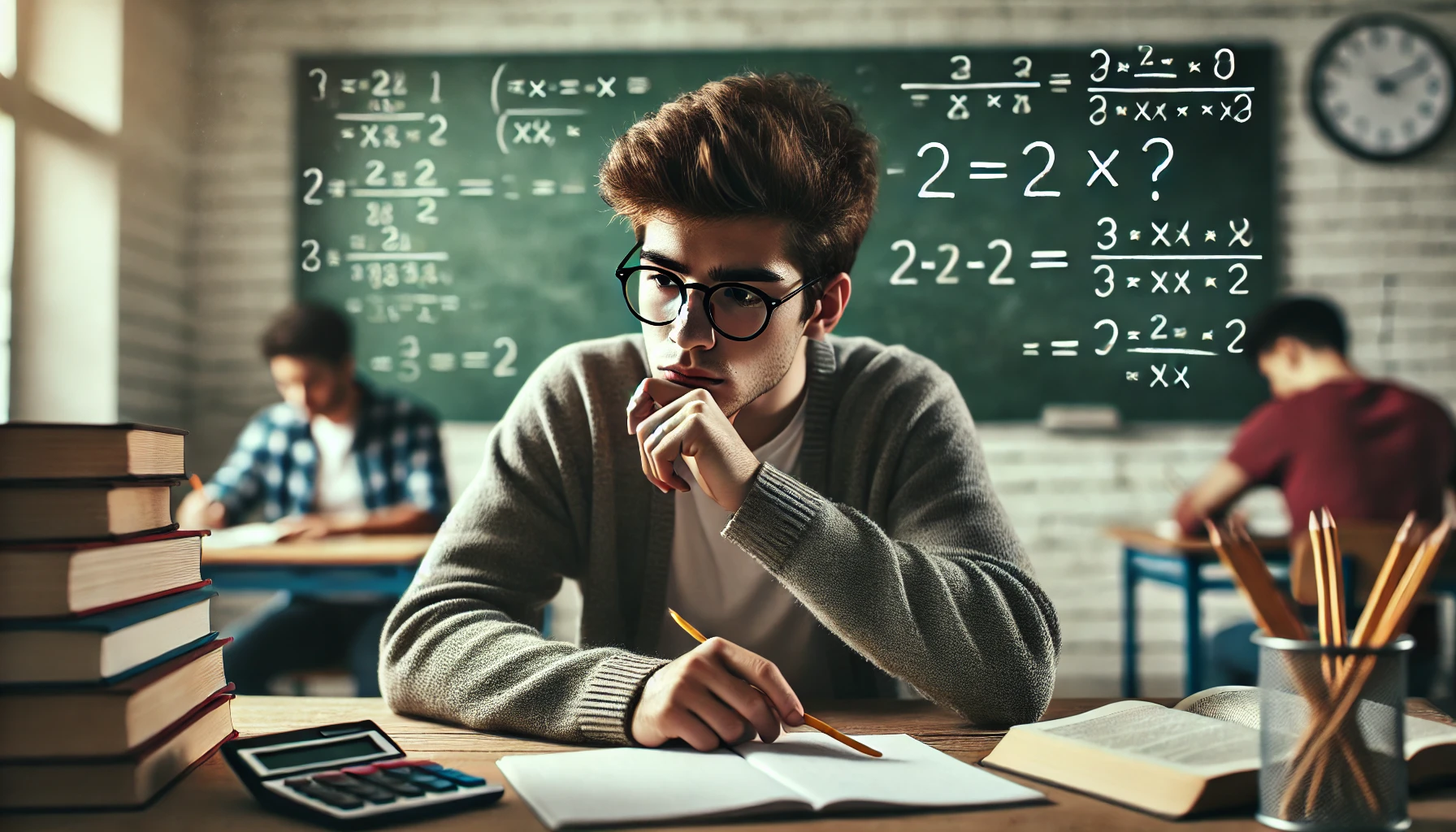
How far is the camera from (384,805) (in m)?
0.65

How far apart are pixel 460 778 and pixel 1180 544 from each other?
8.60 feet

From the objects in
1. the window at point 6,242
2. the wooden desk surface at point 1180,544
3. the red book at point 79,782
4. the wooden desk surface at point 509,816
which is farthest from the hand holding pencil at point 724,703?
the window at point 6,242

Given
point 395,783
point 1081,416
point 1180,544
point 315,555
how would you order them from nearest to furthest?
point 395,783 → point 315,555 → point 1180,544 → point 1081,416

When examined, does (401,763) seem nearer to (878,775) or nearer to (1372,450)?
(878,775)

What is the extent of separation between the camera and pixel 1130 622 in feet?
12.0

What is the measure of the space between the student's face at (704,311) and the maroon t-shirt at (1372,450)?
2.17 m

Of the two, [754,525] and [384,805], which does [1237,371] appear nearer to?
[754,525]

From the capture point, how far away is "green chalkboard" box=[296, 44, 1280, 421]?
1.47 metres

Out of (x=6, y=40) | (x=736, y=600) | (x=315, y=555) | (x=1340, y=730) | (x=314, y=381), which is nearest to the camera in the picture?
(x=1340, y=730)

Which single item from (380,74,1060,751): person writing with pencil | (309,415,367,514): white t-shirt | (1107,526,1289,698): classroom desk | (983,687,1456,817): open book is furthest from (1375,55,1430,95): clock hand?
(309,415,367,514): white t-shirt

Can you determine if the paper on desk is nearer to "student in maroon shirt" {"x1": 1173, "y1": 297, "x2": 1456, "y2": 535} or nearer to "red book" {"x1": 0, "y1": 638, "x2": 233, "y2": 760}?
"red book" {"x1": 0, "y1": 638, "x2": 233, "y2": 760}

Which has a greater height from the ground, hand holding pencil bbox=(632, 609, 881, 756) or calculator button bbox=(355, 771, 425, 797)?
hand holding pencil bbox=(632, 609, 881, 756)

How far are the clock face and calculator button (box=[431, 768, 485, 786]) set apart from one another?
3.91m

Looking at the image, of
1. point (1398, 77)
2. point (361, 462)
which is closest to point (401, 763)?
point (361, 462)
